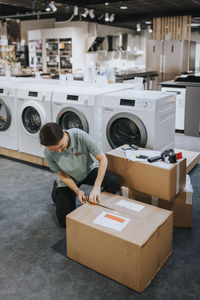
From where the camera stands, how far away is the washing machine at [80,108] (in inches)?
142

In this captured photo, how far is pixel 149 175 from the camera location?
2.58 m

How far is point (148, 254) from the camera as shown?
6.48 feet

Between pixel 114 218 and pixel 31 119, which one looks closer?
pixel 114 218

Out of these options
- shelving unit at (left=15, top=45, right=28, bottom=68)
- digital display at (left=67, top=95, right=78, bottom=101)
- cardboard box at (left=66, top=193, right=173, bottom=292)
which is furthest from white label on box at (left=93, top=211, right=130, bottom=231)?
shelving unit at (left=15, top=45, right=28, bottom=68)

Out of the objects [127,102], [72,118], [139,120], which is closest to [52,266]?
[139,120]

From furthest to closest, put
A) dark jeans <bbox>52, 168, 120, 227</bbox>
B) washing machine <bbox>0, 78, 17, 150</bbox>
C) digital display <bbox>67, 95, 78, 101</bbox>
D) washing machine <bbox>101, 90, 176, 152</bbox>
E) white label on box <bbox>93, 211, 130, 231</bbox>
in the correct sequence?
Result: washing machine <bbox>0, 78, 17, 150</bbox>
digital display <bbox>67, 95, 78, 101</bbox>
washing machine <bbox>101, 90, 176, 152</bbox>
dark jeans <bbox>52, 168, 120, 227</bbox>
white label on box <bbox>93, 211, 130, 231</bbox>

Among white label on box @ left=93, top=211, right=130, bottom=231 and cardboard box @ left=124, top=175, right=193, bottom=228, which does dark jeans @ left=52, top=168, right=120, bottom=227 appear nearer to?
cardboard box @ left=124, top=175, right=193, bottom=228

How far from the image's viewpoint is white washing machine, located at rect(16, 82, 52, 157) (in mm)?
3973

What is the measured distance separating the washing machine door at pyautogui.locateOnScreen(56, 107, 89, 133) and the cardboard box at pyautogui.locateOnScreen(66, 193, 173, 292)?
1.45 metres

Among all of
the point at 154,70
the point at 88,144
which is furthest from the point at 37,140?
the point at 154,70

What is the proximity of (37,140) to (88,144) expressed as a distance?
178cm

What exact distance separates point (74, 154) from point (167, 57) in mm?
7226

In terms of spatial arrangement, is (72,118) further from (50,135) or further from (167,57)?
(167,57)

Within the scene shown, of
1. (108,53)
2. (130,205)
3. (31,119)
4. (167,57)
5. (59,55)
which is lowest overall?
(130,205)
